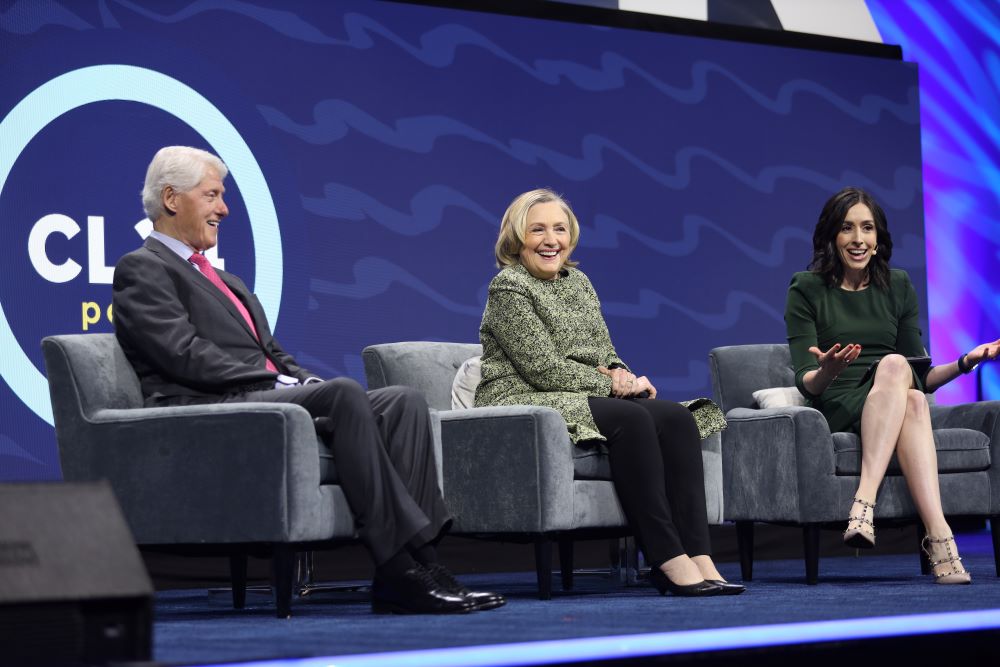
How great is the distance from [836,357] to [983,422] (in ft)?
2.28

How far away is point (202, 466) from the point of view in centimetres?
346

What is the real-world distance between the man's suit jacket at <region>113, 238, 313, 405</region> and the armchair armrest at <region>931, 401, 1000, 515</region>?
234 centimetres

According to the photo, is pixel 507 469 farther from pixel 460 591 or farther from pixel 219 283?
pixel 219 283

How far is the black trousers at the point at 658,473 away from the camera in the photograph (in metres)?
3.86

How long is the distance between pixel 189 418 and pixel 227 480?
7.0 inches

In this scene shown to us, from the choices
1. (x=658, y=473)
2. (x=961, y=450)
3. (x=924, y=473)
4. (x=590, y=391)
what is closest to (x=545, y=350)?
→ (x=590, y=391)

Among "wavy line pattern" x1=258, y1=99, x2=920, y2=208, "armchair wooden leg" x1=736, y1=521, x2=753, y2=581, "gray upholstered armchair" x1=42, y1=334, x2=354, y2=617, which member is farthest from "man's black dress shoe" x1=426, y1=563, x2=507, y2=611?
"wavy line pattern" x1=258, y1=99, x2=920, y2=208

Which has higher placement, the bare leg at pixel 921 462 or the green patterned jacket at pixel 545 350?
the green patterned jacket at pixel 545 350

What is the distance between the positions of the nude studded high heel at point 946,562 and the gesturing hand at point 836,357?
0.56m

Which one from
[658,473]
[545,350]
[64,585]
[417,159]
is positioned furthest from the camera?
[417,159]

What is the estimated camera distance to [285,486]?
Result: 3.37 m

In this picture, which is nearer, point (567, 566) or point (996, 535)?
point (996, 535)

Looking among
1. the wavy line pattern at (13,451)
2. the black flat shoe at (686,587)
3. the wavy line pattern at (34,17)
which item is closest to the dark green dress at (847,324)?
the black flat shoe at (686,587)

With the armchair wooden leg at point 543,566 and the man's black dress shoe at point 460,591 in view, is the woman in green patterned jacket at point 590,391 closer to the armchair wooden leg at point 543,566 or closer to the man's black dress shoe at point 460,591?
the armchair wooden leg at point 543,566
